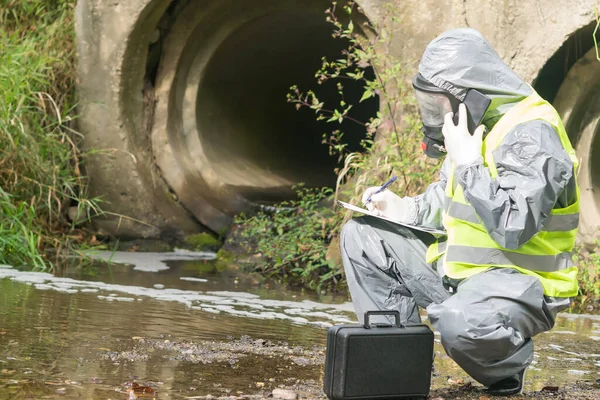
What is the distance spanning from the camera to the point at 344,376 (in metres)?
2.45

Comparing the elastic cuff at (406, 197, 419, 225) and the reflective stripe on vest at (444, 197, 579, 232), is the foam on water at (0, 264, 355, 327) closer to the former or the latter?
the elastic cuff at (406, 197, 419, 225)

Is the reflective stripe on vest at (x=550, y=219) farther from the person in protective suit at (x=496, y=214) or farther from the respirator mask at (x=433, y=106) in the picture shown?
the respirator mask at (x=433, y=106)

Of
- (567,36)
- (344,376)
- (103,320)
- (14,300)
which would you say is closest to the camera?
(344,376)

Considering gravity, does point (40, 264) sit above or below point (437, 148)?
below

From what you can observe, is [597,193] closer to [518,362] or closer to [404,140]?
[404,140]

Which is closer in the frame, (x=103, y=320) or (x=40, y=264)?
(x=103, y=320)

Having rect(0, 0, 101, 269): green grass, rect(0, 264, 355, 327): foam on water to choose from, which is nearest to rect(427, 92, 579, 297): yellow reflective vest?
rect(0, 264, 355, 327): foam on water

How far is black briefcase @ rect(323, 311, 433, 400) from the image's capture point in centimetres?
246

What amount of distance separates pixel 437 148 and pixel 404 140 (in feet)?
7.86

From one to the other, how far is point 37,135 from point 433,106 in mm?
4136

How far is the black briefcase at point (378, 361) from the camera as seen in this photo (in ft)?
8.05

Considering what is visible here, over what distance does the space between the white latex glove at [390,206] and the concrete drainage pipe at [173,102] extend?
3908 millimetres

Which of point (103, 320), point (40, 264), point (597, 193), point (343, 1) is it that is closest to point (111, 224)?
point (40, 264)

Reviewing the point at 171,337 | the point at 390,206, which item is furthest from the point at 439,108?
the point at 171,337
